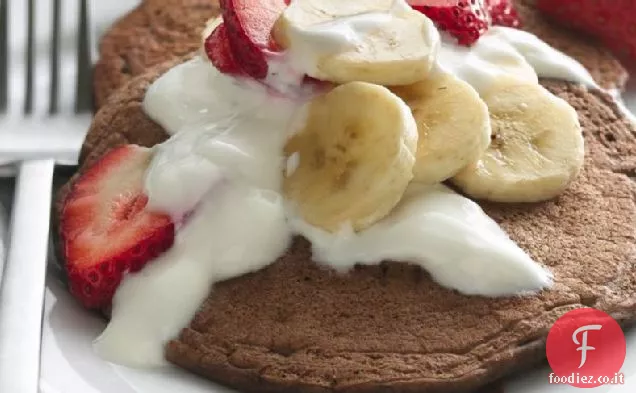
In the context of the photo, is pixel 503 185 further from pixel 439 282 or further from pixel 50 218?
pixel 50 218

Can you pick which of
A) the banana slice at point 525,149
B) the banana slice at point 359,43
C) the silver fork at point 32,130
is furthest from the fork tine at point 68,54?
the banana slice at point 525,149

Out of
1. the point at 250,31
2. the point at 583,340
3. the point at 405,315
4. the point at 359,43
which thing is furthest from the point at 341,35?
the point at 583,340

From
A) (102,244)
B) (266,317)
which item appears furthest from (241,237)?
(102,244)

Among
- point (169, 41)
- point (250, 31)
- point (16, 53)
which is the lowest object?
point (16, 53)

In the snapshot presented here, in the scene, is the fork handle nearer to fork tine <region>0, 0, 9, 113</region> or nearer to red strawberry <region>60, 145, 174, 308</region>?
red strawberry <region>60, 145, 174, 308</region>

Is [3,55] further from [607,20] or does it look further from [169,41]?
[607,20]

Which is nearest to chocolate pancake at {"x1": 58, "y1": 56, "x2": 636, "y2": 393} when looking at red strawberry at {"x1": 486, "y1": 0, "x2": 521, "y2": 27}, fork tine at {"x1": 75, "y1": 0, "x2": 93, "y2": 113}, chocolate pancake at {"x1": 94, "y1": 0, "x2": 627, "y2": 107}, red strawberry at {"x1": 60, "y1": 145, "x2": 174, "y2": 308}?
red strawberry at {"x1": 60, "y1": 145, "x2": 174, "y2": 308}
